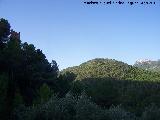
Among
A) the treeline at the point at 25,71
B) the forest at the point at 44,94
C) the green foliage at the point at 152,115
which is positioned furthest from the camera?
the treeline at the point at 25,71

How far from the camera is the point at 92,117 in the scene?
129 feet

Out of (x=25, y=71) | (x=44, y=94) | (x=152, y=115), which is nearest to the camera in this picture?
(x=152, y=115)

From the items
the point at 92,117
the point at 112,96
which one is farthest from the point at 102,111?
the point at 112,96

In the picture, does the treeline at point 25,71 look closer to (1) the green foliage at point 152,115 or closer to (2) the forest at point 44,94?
(2) the forest at point 44,94

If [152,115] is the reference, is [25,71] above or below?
above

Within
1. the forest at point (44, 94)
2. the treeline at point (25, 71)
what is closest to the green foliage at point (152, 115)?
the forest at point (44, 94)

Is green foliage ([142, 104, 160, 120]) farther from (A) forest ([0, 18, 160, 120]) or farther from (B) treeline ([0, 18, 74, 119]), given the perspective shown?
(B) treeline ([0, 18, 74, 119])

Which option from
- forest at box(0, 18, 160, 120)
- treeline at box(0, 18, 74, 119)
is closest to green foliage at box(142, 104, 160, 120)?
forest at box(0, 18, 160, 120)

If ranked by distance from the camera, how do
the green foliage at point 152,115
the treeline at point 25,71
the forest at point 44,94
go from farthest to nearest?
the treeline at point 25,71, the green foliage at point 152,115, the forest at point 44,94

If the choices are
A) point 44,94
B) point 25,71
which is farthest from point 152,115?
point 25,71

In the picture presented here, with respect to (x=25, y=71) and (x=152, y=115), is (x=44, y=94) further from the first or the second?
(x=152, y=115)

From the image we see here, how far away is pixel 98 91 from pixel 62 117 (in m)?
64.0

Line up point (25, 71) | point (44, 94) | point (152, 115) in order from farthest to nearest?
point (25, 71) → point (44, 94) → point (152, 115)

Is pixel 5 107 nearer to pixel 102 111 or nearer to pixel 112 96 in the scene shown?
pixel 102 111
